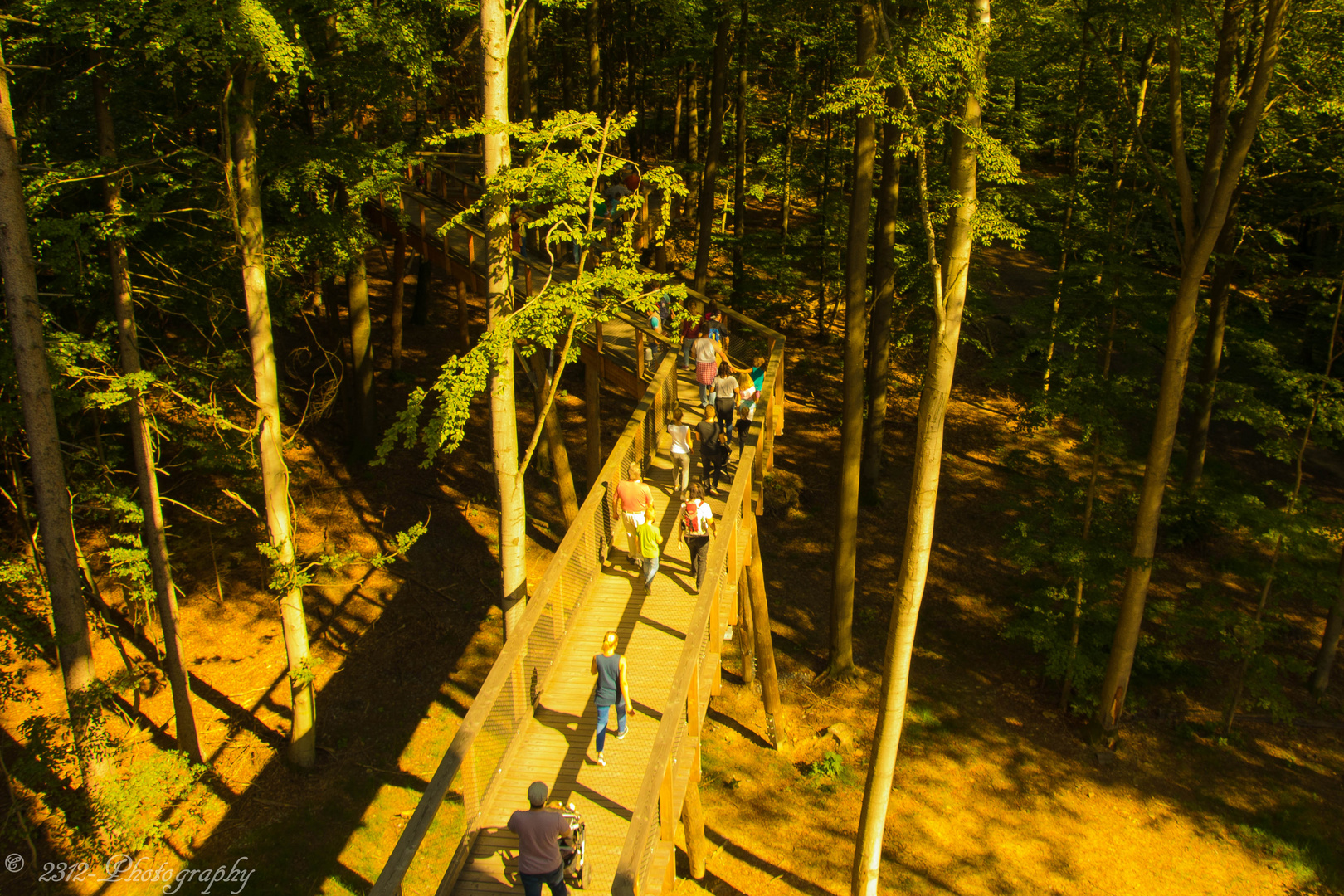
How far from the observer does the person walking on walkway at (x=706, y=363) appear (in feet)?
43.5

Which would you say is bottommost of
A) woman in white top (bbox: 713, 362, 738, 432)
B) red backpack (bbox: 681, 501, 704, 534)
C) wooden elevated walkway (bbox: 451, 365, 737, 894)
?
wooden elevated walkway (bbox: 451, 365, 737, 894)

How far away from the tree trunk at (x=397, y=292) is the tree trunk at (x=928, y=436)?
13.8 m

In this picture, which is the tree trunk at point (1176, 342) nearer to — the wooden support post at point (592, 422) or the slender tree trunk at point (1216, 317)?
the slender tree trunk at point (1216, 317)

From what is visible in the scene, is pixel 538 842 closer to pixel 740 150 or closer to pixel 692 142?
pixel 740 150

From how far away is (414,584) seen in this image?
1773 cm

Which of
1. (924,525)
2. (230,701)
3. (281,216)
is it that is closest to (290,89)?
(281,216)

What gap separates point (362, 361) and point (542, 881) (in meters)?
14.8

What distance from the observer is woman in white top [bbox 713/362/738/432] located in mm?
12805

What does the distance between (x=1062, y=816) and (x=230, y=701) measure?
14.7m

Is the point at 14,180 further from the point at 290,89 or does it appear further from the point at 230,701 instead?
the point at 230,701

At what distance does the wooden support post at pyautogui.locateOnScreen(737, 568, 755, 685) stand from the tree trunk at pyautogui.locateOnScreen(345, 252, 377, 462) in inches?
391

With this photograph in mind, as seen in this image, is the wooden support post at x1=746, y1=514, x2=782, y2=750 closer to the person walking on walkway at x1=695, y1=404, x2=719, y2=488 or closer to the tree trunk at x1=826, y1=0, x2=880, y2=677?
the person walking on walkway at x1=695, y1=404, x2=719, y2=488

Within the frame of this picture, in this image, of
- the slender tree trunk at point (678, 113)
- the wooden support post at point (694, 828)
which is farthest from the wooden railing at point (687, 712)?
the slender tree trunk at point (678, 113)

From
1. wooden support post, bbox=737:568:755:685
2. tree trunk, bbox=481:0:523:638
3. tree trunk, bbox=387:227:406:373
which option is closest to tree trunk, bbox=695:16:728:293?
tree trunk, bbox=387:227:406:373
